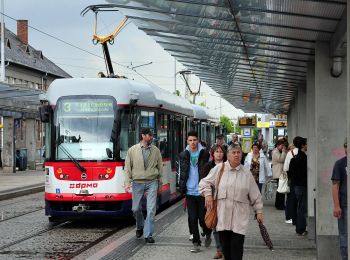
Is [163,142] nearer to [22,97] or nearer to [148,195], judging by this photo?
[148,195]

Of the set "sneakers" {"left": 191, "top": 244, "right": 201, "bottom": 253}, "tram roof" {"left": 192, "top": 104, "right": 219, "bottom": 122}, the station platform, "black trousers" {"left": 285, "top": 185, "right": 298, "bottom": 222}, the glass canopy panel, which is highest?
the glass canopy panel

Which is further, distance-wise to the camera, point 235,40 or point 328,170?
point 235,40

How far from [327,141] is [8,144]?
96.9 feet

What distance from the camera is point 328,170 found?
9977 mm

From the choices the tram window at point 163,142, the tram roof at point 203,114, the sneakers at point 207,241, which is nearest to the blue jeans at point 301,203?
the sneakers at point 207,241

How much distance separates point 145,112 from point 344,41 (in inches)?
285

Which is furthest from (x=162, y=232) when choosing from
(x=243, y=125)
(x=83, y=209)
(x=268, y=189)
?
(x=243, y=125)

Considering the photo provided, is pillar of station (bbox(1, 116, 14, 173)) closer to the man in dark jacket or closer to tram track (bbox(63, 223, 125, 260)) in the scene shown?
tram track (bbox(63, 223, 125, 260))

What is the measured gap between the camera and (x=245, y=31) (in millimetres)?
11062

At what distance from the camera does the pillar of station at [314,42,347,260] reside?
393 inches

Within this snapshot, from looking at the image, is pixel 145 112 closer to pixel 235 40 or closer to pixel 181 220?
pixel 181 220

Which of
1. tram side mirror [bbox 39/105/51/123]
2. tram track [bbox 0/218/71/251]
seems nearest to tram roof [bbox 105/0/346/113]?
tram side mirror [bbox 39/105/51/123]

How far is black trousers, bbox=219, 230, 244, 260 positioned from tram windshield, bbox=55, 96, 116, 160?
22.1 feet

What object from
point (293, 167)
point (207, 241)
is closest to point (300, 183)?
point (293, 167)
